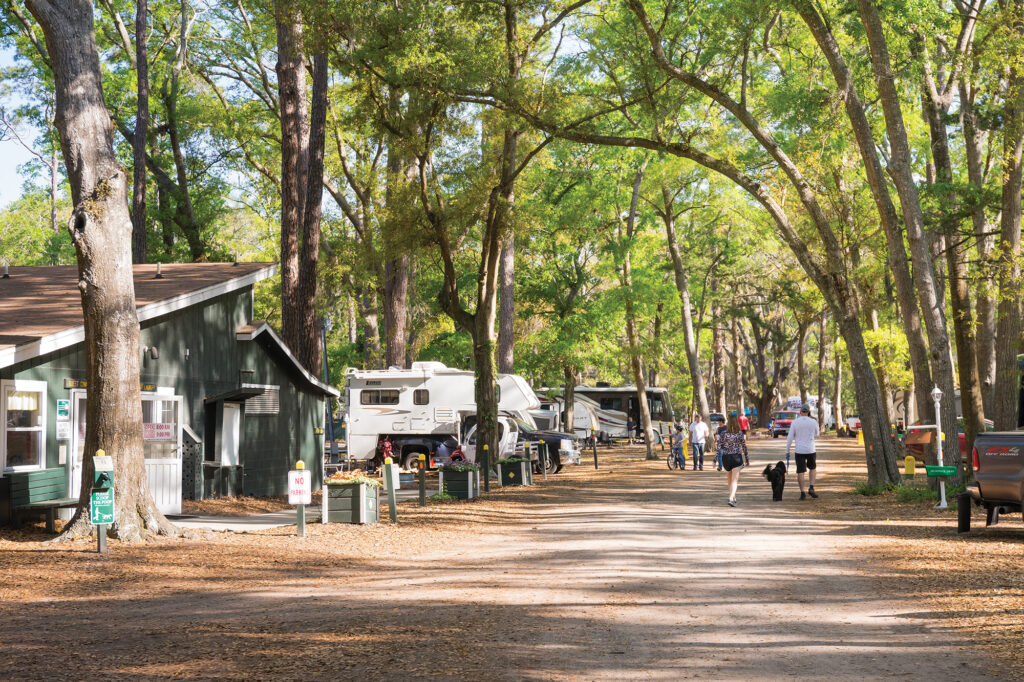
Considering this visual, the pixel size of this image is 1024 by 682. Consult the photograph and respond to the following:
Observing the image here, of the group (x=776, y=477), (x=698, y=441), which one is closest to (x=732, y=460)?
(x=776, y=477)

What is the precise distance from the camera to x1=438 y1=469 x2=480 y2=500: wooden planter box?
20797mm

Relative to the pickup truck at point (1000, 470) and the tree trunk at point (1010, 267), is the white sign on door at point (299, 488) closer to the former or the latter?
the pickup truck at point (1000, 470)

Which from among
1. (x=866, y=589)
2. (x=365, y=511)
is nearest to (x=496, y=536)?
(x=365, y=511)

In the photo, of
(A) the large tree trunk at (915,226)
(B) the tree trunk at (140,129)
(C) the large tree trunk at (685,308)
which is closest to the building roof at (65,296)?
(B) the tree trunk at (140,129)

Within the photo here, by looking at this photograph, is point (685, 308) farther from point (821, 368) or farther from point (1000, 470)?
point (1000, 470)

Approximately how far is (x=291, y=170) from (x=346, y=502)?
35.7 feet

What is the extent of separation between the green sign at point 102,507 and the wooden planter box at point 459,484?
9.01 meters

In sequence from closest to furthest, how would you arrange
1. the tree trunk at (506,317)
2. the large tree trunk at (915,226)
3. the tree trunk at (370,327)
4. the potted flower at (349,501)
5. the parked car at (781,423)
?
the potted flower at (349,501)
the large tree trunk at (915,226)
the tree trunk at (506,317)
the tree trunk at (370,327)
the parked car at (781,423)

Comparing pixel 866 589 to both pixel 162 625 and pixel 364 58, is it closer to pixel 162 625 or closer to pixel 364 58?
pixel 162 625

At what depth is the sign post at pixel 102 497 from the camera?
1239cm

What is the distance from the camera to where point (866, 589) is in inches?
370

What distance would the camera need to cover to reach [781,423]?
212 feet

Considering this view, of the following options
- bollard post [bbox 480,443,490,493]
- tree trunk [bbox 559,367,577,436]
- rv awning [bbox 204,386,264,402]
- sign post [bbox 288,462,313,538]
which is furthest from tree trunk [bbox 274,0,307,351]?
tree trunk [bbox 559,367,577,436]

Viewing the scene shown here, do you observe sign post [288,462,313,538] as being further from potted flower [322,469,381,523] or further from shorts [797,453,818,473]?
shorts [797,453,818,473]
